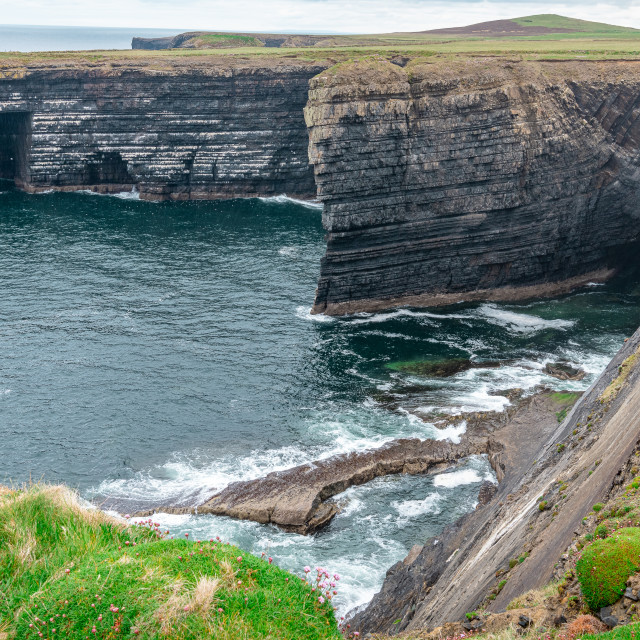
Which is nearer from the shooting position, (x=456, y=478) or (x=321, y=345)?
(x=456, y=478)

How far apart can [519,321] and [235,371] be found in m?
26.2

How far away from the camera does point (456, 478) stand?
137ft

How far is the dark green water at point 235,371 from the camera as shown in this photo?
3997 centimetres

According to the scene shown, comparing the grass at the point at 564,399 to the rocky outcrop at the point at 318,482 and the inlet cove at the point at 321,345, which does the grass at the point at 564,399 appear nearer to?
the inlet cove at the point at 321,345

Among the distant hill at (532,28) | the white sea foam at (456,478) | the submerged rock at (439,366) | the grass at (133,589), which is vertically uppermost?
the distant hill at (532,28)

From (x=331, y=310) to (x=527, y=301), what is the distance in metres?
19.2

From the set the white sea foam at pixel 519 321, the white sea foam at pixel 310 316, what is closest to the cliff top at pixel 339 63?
the white sea foam at pixel 310 316

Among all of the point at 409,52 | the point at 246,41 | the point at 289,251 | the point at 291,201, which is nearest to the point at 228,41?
the point at 246,41

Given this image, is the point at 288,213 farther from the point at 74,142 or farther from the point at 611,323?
the point at 611,323

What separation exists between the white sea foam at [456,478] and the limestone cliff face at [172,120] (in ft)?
223

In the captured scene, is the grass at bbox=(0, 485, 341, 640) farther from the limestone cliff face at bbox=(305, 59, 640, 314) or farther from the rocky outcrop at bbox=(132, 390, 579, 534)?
the limestone cliff face at bbox=(305, 59, 640, 314)

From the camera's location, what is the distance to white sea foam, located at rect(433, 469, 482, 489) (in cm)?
4128

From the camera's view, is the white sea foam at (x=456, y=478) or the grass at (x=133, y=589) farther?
the white sea foam at (x=456, y=478)

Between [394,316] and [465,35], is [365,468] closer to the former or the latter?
[394,316]
